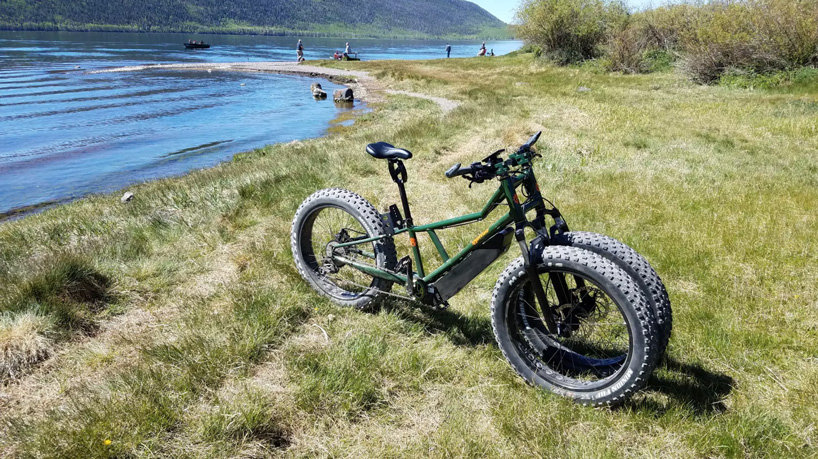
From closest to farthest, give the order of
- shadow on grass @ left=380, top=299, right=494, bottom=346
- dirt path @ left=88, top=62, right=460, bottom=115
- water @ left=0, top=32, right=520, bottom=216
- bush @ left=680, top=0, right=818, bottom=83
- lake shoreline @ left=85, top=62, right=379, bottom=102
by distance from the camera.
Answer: shadow on grass @ left=380, top=299, right=494, bottom=346 < water @ left=0, top=32, right=520, bottom=216 < bush @ left=680, top=0, right=818, bottom=83 < dirt path @ left=88, top=62, right=460, bottom=115 < lake shoreline @ left=85, top=62, right=379, bottom=102

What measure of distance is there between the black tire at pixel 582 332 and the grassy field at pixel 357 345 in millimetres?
172

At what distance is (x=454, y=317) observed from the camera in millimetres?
4449

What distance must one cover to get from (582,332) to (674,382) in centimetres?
76

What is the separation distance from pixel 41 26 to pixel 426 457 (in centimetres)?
22178

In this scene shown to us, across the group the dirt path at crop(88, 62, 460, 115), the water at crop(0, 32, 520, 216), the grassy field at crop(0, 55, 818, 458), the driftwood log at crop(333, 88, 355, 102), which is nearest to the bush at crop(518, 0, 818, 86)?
the dirt path at crop(88, 62, 460, 115)

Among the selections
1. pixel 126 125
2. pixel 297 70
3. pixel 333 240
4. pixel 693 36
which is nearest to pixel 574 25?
pixel 693 36

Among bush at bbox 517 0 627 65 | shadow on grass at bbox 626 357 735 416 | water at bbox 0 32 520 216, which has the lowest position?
water at bbox 0 32 520 216

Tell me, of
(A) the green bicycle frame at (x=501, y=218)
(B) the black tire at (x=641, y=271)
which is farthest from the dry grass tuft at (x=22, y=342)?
(B) the black tire at (x=641, y=271)

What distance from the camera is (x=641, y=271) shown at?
2.92m

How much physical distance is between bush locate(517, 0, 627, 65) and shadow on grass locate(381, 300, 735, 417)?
149 feet

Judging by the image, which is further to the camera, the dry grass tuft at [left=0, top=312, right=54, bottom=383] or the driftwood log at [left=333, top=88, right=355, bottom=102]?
the driftwood log at [left=333, top=88, right=355, bottom=102]

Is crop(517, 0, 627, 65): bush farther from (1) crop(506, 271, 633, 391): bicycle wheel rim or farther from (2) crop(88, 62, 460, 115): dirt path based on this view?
(1) crop(506, 271, 633, 391): bicycle wheel rim

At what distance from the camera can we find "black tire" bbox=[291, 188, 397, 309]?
423 cm

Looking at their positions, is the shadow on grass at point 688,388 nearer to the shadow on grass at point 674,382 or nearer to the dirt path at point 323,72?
the shadow on grass at point 674,382
